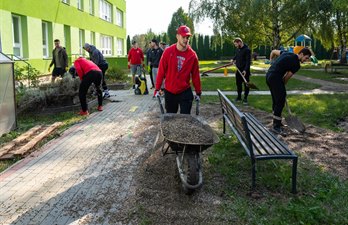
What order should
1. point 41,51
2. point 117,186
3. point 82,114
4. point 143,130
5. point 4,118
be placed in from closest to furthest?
1. point 117,186
2. point 4,118
3. point 143,130
4. point 82,114
5. point 41,51

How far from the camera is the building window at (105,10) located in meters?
33.6

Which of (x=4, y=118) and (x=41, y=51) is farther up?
(x=41, y=51)

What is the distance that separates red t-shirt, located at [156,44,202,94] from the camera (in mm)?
5574

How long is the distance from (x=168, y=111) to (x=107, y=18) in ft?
105

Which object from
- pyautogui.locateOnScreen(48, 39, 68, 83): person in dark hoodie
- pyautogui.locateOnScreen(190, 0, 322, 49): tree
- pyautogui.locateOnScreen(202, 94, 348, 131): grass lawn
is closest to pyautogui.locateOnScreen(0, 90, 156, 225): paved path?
pyautogui.locateOnScreen(202, 94, 348, 131): grass lawn

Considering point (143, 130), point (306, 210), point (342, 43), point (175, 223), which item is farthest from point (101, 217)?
point (342, 43)

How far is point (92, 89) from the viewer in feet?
40.8

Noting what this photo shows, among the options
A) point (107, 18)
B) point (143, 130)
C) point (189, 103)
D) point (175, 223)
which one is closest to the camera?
point (175, 223)

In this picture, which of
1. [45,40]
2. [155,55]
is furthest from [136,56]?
[45,40]

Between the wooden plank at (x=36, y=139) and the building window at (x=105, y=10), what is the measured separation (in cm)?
2621

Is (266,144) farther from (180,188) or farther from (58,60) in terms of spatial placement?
(58,60)

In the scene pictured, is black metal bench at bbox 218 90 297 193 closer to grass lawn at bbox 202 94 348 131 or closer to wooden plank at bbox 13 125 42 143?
grass lawn at bbox 202 94 348 131

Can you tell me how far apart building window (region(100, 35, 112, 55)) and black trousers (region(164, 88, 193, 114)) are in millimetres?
29551

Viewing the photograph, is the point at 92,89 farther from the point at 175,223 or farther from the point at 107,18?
the point at 107,18
